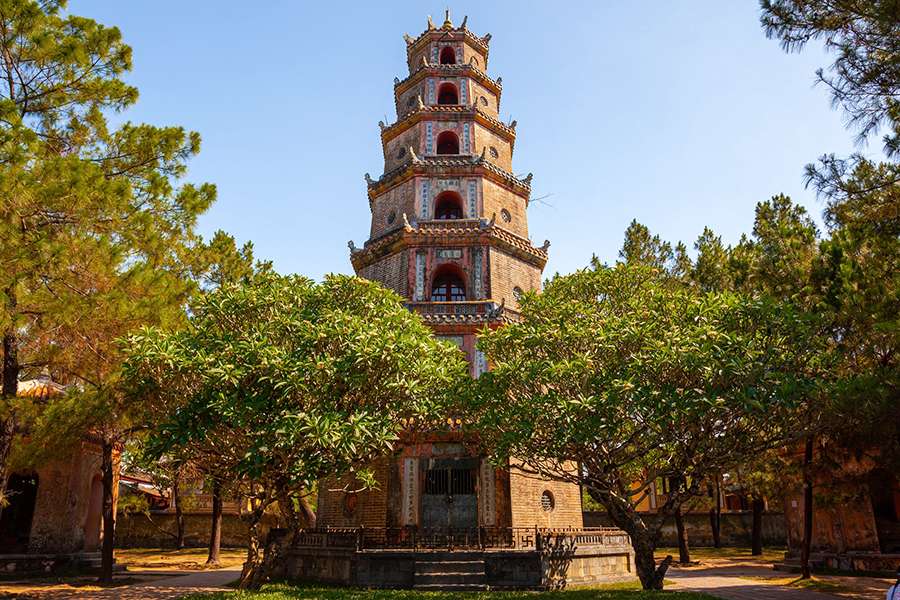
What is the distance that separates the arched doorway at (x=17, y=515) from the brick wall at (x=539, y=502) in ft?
62.1

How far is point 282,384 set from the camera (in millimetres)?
13766

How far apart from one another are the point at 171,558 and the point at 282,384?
21.5m

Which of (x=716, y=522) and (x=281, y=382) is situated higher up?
(x=281, y=382)

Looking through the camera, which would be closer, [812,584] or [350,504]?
[812,584]

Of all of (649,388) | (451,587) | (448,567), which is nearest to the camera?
(649,388)

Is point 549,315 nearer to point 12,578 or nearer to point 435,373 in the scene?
point 435,373

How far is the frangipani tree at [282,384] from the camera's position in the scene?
45.2ft

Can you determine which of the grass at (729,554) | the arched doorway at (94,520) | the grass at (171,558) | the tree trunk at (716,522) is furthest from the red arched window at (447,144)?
the tree trunk at (716,522)

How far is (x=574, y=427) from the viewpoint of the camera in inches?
552

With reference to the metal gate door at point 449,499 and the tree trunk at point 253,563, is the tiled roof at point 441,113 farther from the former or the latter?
the tree trunk at point 253,563

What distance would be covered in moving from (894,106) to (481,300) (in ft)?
46.1

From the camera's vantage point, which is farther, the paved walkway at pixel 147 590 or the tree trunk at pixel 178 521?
the tree trunk at pixel 178 521

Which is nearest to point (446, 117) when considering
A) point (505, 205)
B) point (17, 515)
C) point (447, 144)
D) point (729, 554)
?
point (447, 144)

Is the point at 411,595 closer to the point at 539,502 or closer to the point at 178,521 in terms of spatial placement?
the point at 539,502
